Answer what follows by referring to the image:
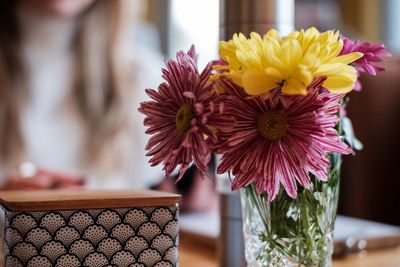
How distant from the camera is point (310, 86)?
1.38ft

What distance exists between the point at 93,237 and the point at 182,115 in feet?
0.38

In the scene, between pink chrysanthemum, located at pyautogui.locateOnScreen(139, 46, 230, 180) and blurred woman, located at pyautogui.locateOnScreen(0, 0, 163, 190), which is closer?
pink chrysanthemum, located at pyautogui.locateOnScreen(139, 46, 230, 180)

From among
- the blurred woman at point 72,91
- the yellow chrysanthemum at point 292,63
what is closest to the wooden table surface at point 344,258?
the yellow chrysanthemum at point 292,63

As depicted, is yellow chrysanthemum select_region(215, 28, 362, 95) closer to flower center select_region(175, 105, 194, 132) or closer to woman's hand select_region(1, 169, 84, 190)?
flower center select_region(175, 105, 194, 132)

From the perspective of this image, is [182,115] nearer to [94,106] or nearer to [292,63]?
[292,63]

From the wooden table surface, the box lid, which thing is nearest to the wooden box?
the box lid

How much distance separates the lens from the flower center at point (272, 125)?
43 cm

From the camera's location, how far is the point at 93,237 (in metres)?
0.46

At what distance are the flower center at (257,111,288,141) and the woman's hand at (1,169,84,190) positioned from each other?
69 centimetres

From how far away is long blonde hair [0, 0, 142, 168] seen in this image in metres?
1.61

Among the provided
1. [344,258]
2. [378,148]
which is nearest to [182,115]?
[344,258]

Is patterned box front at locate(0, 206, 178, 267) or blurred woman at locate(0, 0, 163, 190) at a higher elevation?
blurred woman at locate(0, 0, 163, 190)

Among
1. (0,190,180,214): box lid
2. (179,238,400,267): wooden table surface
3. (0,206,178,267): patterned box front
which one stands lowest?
(179,238,400,267): wooden table surface

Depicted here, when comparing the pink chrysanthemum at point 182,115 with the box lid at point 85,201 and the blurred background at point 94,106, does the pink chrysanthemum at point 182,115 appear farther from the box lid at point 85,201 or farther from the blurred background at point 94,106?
the blurred background at point 94,106
